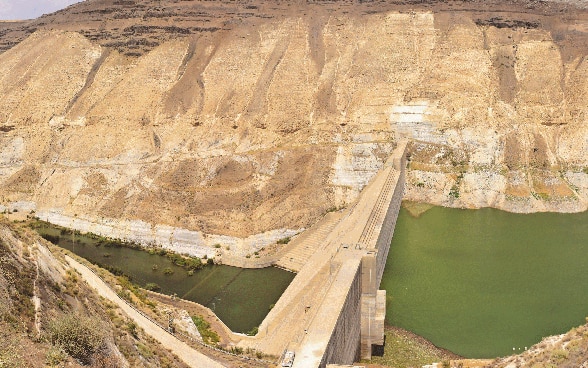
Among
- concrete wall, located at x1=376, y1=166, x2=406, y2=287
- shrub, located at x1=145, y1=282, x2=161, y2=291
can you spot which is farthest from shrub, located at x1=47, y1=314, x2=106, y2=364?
shrub, located at x1=145, y1=282, x2=161, y2=291

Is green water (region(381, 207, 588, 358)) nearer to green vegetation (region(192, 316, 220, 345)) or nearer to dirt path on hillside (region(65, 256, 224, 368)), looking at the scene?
green vegetation (region(192, 316, 220, 345))

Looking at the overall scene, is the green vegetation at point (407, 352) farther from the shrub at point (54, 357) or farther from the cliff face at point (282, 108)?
the shrub at point (54, 357)

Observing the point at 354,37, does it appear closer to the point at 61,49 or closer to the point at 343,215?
the point at 343,215

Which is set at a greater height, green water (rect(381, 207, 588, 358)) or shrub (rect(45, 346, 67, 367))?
shrub (rect(45, 346, 67, 367))

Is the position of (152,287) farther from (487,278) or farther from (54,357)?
(54,357)

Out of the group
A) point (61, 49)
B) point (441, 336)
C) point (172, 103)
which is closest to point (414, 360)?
point (441, 336)

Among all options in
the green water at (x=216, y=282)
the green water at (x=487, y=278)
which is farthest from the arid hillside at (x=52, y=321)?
the green water at (x=487, y=278)

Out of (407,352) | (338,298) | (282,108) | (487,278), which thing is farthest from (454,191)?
(338,298)
